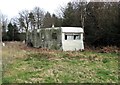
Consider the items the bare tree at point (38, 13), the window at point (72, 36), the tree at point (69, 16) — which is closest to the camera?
the window at point (72, 36)

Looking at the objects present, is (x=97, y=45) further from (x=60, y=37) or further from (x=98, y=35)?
(x=60, y=37)

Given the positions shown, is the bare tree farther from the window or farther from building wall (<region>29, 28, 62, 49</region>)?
the window

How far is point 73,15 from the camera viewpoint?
27844 mm

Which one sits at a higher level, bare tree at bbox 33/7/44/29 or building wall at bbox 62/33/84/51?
bare tree at bbox 33/7/44/29

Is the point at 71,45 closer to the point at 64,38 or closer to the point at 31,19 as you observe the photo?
the point at 64,38

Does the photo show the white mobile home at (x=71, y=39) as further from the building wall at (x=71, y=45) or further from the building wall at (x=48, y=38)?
the building wall at (x=48, y=38)

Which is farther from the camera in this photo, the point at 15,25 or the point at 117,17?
the point at 15,25

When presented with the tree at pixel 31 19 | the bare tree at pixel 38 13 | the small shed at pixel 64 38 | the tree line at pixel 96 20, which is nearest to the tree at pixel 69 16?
the tree line at pixel 96 20

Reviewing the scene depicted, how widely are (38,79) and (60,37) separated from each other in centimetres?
1330

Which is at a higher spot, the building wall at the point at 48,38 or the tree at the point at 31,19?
the tree at the point at 31,19

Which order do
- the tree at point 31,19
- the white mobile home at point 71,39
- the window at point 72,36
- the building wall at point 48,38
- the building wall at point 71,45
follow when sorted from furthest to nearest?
the tree at point 31,19, the building wall at point 48,38, the window at point 72,36, the white mobile home at point 71,39, the building wall at point 71,45

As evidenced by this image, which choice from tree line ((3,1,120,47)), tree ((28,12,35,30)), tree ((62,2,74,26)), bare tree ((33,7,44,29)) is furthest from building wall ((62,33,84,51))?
bare tree ((33,7,44,29))

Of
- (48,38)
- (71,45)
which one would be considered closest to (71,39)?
(71,45)

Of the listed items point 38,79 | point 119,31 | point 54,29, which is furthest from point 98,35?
point 38,79
